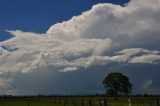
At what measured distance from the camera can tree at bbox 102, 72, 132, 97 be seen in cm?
10919

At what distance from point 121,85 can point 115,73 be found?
4.20m

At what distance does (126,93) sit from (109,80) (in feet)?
20.7

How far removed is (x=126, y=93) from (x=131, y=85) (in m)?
2.90

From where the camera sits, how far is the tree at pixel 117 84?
4299 inches

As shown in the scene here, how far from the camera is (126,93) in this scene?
111250 millimetres

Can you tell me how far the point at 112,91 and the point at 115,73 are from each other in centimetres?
561

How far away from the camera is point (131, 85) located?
112m

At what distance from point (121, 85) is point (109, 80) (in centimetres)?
370

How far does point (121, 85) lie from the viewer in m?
110

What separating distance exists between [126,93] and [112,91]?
4.68 meters

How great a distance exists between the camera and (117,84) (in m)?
109

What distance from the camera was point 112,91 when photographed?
109 meters

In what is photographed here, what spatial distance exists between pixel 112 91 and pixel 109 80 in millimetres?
3306
